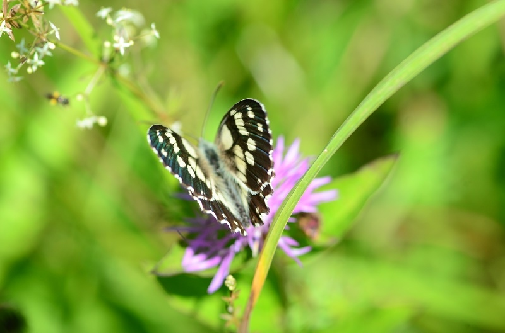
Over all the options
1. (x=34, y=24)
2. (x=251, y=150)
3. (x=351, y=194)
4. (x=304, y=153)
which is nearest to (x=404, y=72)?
(x=251, y=150)

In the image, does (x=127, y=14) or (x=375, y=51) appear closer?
(x=127, y=14)

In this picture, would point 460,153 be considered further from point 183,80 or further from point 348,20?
point 183,80

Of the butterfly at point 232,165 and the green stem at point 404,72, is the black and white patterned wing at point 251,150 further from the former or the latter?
the green stem at point 404,72

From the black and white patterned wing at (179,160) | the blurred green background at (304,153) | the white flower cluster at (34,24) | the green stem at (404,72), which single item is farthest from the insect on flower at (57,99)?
the green stem at (404,72)

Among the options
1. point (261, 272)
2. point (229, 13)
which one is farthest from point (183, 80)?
point (261, 272)

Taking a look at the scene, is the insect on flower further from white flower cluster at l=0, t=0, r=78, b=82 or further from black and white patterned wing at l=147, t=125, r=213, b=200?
black and white patterned wing at l=147, t=125, r=213, b=200

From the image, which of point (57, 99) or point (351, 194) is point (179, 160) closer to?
point (57, 99)
